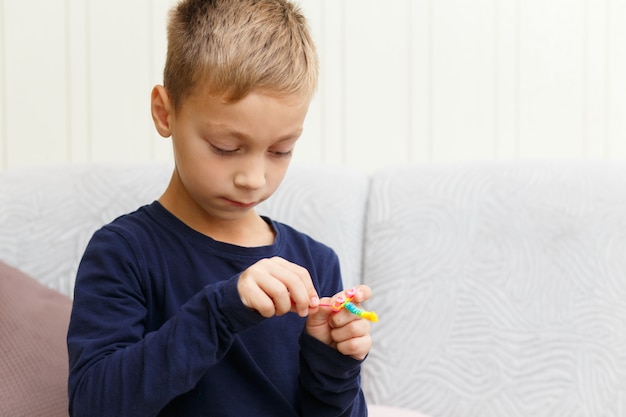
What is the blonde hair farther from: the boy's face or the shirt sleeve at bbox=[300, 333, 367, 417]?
the shirt sleeve at bbox=[300, 333, 367, 417]

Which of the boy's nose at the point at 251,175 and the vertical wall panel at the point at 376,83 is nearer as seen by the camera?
the boy's nose at the point at 251,175

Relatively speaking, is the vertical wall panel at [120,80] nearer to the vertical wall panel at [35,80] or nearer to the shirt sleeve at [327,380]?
the vertical wall panel at [35,80]

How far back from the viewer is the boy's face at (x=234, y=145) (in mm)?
950

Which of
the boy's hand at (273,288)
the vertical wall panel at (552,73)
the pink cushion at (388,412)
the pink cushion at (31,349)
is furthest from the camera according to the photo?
the vertical wall panel at (552,73)

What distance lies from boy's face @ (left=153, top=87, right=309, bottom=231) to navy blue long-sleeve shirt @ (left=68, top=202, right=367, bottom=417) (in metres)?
0.09

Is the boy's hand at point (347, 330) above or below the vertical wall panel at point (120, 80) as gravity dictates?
below

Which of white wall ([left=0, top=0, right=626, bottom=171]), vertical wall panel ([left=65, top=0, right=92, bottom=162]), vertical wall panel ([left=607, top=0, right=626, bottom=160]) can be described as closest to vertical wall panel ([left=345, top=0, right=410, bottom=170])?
white wall ([left=0, top=0, right=626, bottom=171])

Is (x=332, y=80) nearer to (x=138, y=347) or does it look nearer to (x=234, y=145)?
(x=234, y=145)

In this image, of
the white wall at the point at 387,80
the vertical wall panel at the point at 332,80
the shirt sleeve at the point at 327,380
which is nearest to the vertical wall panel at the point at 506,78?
the white wall at the point at 387,80

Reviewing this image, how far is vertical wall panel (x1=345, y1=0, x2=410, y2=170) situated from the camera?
197cm

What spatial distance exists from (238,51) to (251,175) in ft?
0.48

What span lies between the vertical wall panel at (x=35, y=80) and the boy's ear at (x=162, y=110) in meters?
1.04

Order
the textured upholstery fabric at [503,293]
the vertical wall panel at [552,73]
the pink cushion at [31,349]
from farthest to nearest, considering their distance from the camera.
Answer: the vertical wall panel at [552,73]
the textured upholstery fabric at [503,293]
the pink cushion at [31,349]

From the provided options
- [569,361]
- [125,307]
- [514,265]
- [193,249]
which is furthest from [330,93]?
[125,307]
